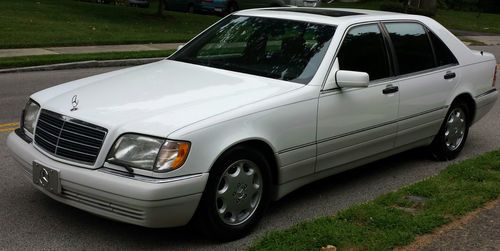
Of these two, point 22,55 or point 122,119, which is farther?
point 22,55

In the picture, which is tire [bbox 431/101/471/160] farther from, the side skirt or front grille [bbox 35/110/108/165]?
front grille [bbox 35/110/108/165]

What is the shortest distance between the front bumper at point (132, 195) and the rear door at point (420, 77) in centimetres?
240

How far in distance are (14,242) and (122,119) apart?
108 cm

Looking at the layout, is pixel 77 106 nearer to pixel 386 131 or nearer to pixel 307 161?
pixel 307 161

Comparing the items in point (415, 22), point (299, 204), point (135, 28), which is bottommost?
point (135, 28)

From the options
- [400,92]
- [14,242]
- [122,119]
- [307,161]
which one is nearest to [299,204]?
[307,161]

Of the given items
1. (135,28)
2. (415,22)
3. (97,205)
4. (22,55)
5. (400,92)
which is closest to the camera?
(97,205)

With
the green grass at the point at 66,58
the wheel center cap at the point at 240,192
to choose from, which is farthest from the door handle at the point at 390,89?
the green grass at the point at 66,58

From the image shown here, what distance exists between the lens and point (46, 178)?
402cm

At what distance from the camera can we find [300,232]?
3.99 metres

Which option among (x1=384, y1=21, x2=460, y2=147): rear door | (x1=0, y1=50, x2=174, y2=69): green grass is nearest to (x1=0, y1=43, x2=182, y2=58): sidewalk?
(x1=0, y1=50, x2=174, y2=69): green grass

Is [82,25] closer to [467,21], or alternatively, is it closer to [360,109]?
[360,109]

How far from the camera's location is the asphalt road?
409 cm

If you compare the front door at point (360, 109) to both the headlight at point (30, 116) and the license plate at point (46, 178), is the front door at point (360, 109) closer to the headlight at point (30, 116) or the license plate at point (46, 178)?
the license plate at point (46, 178)
